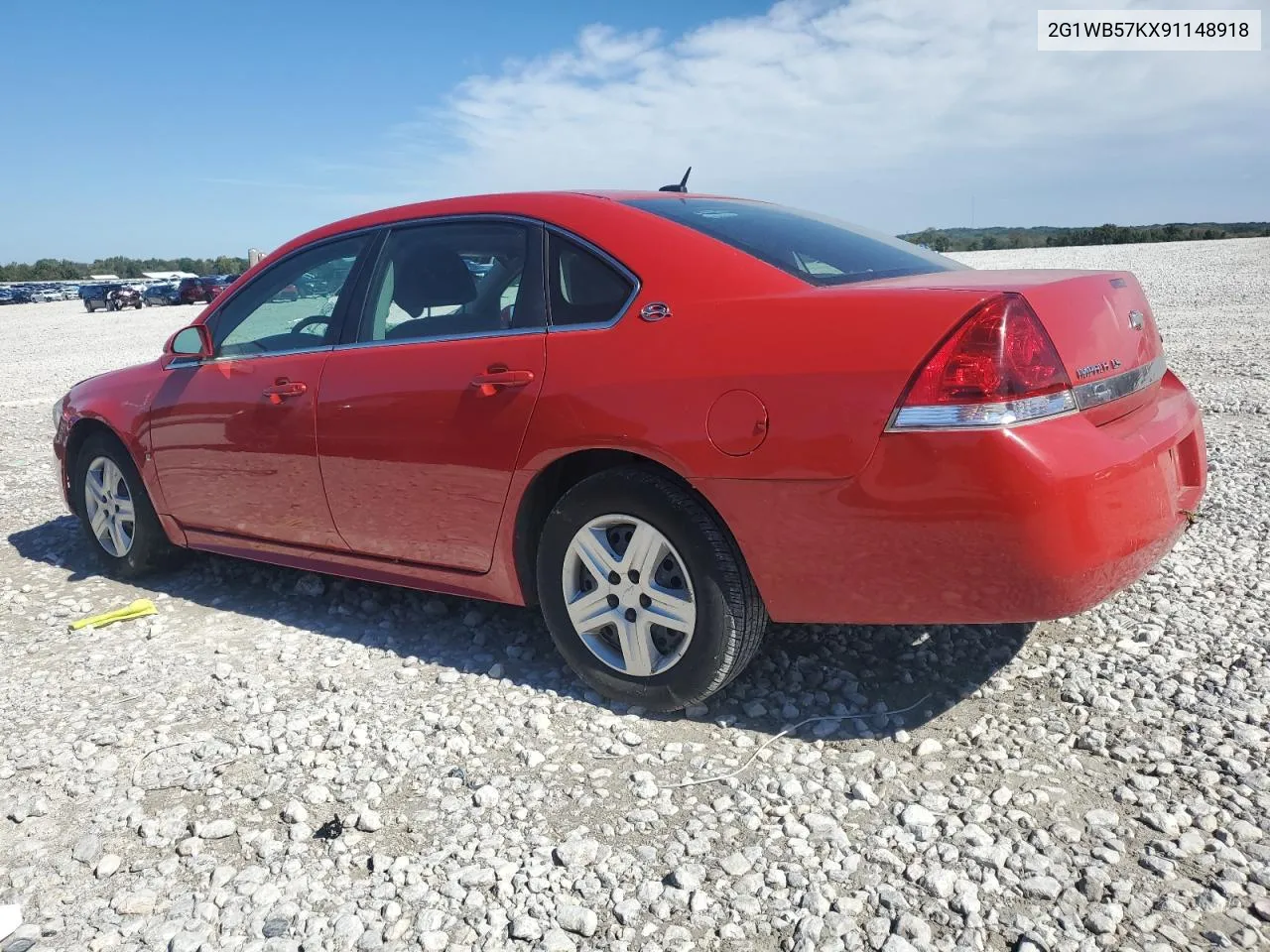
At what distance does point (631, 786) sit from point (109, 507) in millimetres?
3477

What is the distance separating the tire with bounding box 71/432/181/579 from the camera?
480 cm

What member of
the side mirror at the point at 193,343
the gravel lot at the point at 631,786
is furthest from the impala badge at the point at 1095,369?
the side mirror at the point at 193,343

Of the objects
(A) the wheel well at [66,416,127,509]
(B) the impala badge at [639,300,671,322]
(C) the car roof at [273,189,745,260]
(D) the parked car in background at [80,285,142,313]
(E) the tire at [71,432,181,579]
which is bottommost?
(E) the tire at [71,432,181,579]

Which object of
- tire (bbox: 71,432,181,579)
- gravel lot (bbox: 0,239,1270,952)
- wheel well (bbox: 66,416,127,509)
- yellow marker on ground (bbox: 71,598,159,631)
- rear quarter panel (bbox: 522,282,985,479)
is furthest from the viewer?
wheel well (bbox: 66,416,127,509)

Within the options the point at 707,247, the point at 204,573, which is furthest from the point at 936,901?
the point at 204,573

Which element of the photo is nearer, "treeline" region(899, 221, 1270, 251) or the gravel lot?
the gravel lot

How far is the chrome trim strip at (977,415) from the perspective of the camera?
245 cm

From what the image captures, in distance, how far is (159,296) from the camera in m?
49.2

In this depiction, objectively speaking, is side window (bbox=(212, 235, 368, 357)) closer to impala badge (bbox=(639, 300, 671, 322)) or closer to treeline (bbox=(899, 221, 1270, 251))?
impala badge (bbox=(639, 300, 671, 322))

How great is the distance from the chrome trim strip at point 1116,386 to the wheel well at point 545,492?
3.98ft

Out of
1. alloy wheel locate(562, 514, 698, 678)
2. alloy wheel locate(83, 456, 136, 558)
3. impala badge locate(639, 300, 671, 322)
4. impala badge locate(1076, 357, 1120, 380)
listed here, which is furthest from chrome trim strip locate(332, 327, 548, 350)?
alloy wheel locate(83, 456, 136, 558)

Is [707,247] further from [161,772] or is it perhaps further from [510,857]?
[161,772]

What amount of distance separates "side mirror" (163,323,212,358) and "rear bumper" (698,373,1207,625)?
2627mm

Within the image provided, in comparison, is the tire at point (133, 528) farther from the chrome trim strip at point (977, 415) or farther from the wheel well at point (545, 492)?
the chrome trim strip at point (977, 415)
